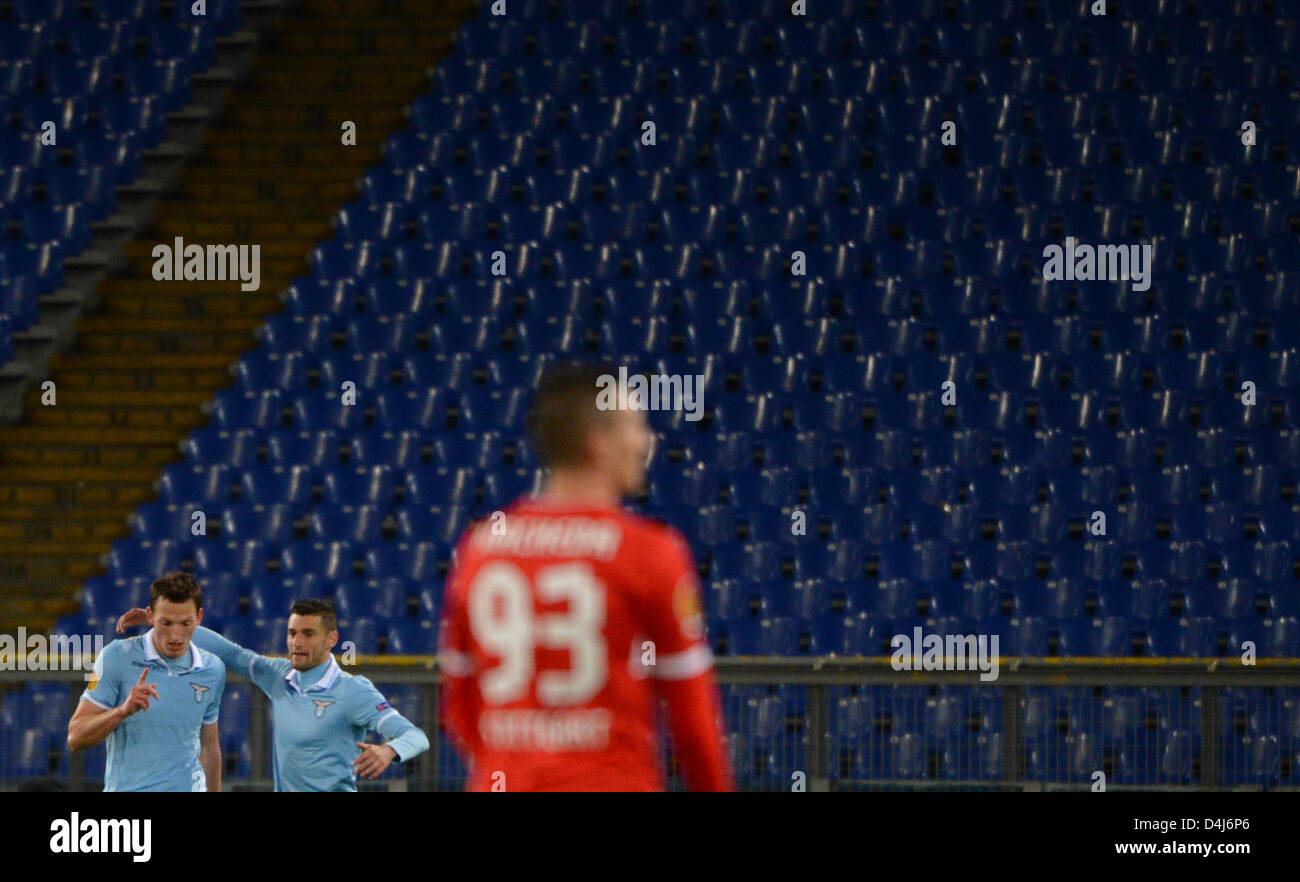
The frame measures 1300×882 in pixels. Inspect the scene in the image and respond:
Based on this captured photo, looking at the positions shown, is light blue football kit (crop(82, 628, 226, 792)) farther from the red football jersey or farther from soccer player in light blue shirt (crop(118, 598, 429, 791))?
the red football jersey

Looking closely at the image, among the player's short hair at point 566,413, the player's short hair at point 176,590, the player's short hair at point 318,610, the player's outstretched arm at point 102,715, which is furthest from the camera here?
the player's short hair at point 318,610

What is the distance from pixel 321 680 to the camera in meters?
6.69

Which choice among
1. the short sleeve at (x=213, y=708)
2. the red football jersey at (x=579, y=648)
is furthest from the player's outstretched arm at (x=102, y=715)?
the red football jersey at (x=579, y=648)

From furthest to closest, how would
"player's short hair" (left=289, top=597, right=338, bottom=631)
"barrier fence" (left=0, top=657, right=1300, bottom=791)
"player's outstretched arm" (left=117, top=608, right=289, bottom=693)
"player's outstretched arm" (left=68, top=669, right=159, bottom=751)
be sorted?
"barrier fence" (left=0, top=657, right=1300, bottom=791) < "player's outstretched arm" (left=117, top=608, right=289, bottom=693) < "player's short hair" (left=289, top=597, right=338, bottom=631) < "player's outstretched arm" (left=68, top=669, right=159, bottom=751)

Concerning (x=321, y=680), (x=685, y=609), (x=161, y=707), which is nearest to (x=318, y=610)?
(x=321, y=680)

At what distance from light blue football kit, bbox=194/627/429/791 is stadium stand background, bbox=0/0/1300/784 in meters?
5.39

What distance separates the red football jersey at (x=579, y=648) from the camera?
116 inches

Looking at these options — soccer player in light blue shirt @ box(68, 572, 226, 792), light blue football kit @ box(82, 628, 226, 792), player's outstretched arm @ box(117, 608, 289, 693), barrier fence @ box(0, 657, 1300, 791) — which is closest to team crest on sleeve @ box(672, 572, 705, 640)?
soccer player in light blue shirt @ box(68, 572, 226, 792)

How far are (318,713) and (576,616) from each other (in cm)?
388

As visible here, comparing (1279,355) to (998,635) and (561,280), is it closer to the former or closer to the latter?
(998,635)

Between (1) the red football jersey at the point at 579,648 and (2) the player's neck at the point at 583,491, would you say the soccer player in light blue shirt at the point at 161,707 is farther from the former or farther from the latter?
(2) the player's neck at the point at 583,491

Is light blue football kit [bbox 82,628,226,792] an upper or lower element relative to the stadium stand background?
lower

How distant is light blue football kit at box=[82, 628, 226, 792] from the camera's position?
6434 mm

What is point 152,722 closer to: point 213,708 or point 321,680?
point 213,708
